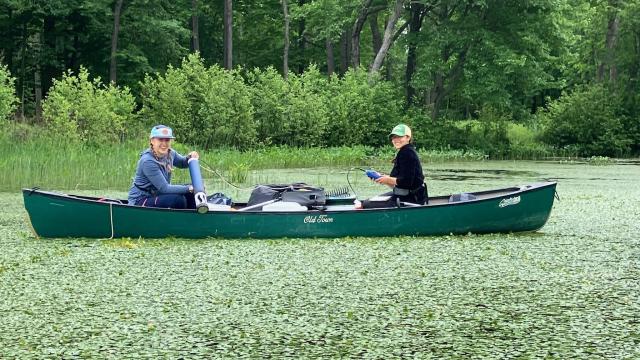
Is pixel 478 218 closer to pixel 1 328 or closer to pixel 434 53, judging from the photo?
pixel 1 328

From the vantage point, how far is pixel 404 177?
24.0ft

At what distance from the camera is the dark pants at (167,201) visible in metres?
7.27

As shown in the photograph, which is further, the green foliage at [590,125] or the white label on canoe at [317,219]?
the green foliage at [590,125]

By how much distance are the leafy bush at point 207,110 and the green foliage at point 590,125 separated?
379 inches

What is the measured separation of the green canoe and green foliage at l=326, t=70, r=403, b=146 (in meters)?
13.2

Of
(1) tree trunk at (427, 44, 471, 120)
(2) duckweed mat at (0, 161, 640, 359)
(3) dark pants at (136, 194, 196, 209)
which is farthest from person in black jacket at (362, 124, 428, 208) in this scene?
(1) tree trunk at (427, 44, 471, 120)

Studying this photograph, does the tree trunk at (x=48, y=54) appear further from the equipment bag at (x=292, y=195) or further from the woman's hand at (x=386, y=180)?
the woman's hand at (x=386, y=180)

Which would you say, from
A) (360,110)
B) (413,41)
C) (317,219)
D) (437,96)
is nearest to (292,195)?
(317,219)

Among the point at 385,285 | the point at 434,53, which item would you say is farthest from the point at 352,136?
the point at 385,285

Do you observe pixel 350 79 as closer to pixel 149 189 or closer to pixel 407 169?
pixel 407 169

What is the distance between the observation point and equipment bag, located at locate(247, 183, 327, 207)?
7.51 meters

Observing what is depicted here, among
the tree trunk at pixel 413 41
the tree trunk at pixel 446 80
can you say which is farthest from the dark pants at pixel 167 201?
the tree trunk at pixel 413 41

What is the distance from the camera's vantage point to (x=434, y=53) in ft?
74.1

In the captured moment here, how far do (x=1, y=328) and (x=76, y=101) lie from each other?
13.3 metres
